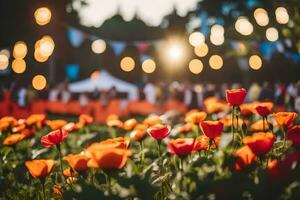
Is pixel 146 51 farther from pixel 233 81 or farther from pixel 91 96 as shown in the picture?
pixel 233 81

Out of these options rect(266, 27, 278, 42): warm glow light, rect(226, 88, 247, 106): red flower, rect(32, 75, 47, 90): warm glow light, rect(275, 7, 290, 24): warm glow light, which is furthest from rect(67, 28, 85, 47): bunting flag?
rect(226, 88, 247, 106): red flower

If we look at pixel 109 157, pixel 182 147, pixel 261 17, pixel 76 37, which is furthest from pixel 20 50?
pixel 109 157

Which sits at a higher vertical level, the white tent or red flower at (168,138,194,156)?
red flower at (168,138,194,156)

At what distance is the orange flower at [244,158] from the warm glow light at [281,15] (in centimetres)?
664

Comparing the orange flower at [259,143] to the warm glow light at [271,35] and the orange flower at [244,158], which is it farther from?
the warm glow light at [271,35]

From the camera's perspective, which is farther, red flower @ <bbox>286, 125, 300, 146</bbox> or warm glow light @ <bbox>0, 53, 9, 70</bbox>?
warm glow light @ <bbox>0, 53, 9, 70</bbox>

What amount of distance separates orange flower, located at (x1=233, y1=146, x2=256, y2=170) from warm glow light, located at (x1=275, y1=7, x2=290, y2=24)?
6643 mm

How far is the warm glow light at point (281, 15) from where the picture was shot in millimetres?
8211

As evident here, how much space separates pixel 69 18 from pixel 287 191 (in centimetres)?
2681

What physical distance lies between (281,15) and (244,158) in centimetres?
688

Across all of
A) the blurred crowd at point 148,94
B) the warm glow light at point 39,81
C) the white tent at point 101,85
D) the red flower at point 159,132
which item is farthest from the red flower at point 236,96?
the warm glow light at point 39,81

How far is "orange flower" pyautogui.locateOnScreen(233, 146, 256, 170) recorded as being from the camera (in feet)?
6.02

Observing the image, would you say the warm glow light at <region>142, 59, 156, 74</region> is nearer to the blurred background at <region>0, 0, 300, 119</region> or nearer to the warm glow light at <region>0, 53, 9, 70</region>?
the blurred background at <region>0, 0, 300, 119</region>

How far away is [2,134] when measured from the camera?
4648 mm
